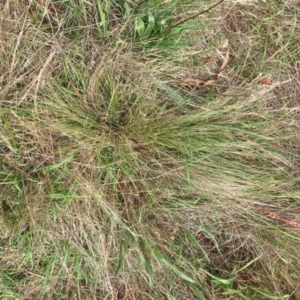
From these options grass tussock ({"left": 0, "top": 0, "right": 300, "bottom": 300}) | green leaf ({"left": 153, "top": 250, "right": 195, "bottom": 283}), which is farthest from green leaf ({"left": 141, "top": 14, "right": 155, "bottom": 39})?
green leaf ({"left": 153, "top": 250, "right": 195, "bottom": 283})

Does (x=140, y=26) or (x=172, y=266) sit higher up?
(x=140, y=26)

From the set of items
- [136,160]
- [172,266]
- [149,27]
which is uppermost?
[149,27]

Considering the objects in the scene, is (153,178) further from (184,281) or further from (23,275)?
(23,275)

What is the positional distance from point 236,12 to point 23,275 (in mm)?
1212

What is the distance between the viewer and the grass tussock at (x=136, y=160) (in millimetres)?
1566

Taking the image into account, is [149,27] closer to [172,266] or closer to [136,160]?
[136,160]

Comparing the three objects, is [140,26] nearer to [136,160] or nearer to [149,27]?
[149,27]

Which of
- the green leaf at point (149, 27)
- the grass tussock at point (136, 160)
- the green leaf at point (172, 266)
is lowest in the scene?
the green leaf at point (172, 266)

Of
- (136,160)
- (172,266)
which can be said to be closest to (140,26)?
(136,160)

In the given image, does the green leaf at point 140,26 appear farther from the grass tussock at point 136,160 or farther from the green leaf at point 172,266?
the green leaf at point 172,266

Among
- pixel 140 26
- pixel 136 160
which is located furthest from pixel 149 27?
pixel 136 160

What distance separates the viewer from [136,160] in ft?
5.25

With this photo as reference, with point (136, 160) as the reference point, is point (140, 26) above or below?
above

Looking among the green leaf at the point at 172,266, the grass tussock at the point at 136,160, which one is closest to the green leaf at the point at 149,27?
the grass tussock at the point at 136,160
